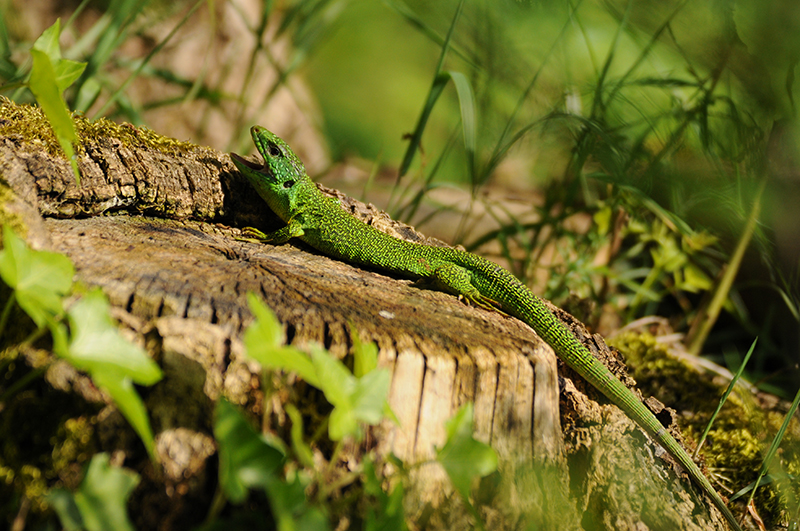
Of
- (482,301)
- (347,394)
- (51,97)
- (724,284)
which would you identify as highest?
(724,284)

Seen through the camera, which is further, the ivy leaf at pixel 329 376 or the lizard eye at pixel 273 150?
the lizard eye at pixel 273 150

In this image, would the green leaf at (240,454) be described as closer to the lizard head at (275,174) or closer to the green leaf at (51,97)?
the green leaf at (51,97)

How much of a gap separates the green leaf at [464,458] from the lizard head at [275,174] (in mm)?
1852

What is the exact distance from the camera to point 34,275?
1.03 m

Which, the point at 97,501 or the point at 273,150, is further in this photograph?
the point at 273,150

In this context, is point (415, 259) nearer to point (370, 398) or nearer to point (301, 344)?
point (301, 344)

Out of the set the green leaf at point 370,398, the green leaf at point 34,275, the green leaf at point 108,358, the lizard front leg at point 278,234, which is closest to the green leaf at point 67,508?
the green leaf at point 108,358

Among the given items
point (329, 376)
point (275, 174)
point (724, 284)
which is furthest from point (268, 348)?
point (724, 284)

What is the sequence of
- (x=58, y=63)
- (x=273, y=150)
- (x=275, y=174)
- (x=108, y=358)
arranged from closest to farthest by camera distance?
(x=108, y=358), (x=58, y=63), (x=275, y=174), (x=273, y=150)

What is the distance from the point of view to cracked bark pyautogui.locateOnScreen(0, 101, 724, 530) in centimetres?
122

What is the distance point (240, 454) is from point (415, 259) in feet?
5.44

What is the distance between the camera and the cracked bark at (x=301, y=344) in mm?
1216

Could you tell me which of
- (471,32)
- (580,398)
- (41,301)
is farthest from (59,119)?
(471,32)

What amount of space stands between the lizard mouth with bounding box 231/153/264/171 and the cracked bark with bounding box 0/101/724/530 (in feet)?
0.81
